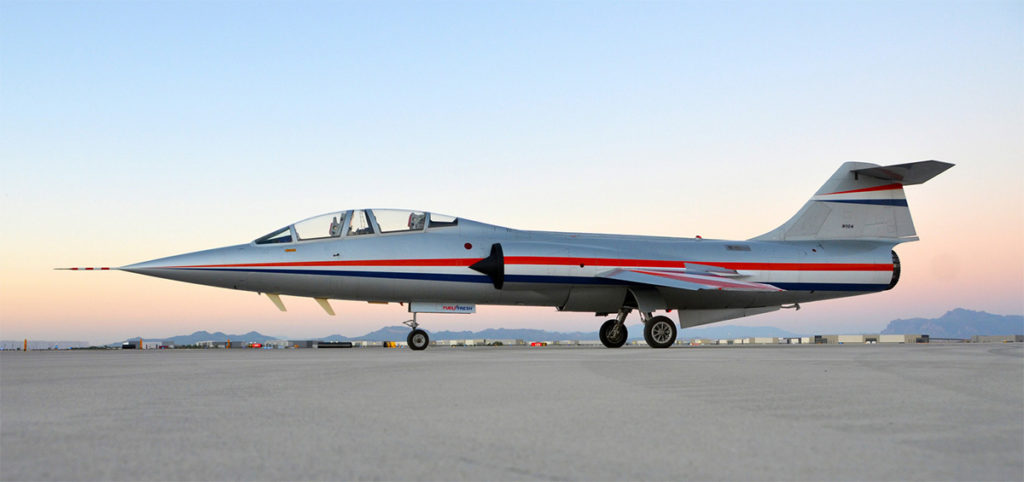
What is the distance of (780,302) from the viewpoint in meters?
21.3

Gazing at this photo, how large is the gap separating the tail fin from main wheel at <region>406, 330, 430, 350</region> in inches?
410

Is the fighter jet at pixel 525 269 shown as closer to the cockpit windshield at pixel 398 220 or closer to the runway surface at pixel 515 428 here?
the cockpit windshield at pixel 398 220

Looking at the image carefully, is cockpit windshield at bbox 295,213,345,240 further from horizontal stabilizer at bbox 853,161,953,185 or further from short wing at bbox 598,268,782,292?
horizontal stabilizer at bbox 853,161,953,185

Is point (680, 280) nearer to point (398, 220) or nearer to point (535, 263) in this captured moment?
point (535, 263)

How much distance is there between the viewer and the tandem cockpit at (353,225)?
59.0ft

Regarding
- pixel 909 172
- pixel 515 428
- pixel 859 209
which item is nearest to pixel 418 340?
pixel 859 209

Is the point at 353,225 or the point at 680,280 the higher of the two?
the point at 353,225

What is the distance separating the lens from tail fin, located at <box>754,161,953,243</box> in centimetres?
2219

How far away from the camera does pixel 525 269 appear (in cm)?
1778

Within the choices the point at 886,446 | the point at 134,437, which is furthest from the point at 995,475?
the point at 134,437

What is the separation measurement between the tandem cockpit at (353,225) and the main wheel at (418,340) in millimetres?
2457

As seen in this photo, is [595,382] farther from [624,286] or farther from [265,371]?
[624,286]

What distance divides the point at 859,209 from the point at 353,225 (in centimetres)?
1431

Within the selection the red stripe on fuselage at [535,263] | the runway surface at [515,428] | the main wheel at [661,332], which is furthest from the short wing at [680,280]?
the runway surface at [515,428]
